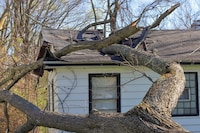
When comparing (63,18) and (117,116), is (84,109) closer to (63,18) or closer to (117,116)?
(117,116)

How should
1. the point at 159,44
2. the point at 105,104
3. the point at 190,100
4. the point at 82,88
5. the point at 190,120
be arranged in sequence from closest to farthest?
1. the point at 82,88
2. the point at 105,104
3. the point at 190,120
4. the point at 190,100
5. the point at 159,44

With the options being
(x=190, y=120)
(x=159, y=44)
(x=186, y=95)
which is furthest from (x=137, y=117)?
(x=159, y=44)

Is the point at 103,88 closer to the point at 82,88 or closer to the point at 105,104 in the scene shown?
the point at 105,104

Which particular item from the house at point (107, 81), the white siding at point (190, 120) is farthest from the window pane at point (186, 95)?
the white siding at point (190, 120)

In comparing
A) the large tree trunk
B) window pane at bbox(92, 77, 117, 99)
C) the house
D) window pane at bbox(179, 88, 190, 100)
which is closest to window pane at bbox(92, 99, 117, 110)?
the house

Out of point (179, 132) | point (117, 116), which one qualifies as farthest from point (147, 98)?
point (179, 132)

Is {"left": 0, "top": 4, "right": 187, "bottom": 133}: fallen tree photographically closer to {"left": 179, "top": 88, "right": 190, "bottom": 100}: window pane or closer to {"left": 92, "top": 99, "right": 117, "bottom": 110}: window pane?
{"left": 92, "top": 99, "right": 117, "bottom": 110}: window pane

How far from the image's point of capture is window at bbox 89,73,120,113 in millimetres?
10102

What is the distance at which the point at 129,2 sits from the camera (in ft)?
51.0

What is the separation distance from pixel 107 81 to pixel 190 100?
8.12 ft

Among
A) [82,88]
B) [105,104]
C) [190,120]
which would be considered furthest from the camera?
[190,120]

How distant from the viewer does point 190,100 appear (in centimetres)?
1058

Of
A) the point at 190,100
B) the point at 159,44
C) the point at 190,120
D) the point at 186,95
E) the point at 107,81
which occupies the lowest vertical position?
the point at 190,120

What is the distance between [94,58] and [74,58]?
539 millimetres
